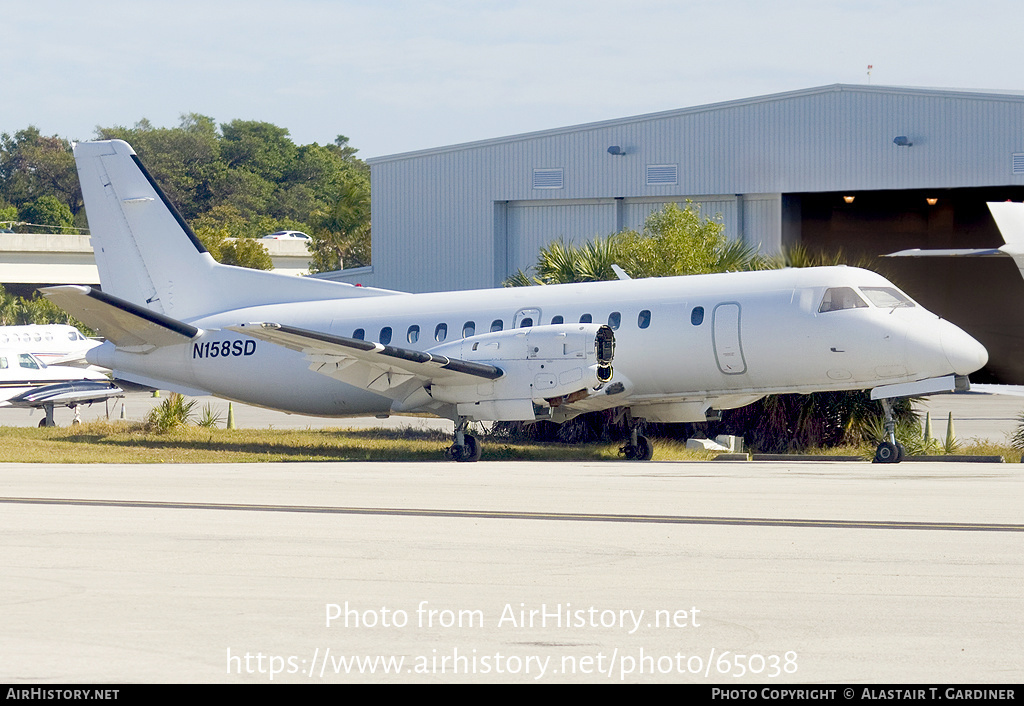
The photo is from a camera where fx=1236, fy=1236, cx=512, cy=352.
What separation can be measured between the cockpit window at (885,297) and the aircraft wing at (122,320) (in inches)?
516

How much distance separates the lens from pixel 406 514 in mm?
11586

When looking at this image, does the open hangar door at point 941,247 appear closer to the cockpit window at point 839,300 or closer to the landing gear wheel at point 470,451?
the cockpit window at point 839,300

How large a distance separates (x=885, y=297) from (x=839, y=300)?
0.79m

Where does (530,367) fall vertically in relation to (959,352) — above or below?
below

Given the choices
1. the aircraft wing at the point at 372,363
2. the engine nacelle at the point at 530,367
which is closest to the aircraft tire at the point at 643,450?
the engine nacelle at the point at 530,367

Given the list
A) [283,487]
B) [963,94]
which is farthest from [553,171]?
[283,487]

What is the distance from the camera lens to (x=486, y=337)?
2177 centimetres

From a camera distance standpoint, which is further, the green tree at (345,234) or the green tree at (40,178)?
the green tree at (40,178)

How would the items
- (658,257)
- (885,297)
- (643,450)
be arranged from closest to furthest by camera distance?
(885,297), (643,450), (658,257)

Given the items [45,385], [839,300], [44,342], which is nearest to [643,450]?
[839,300]

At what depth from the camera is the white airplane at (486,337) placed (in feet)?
65.4

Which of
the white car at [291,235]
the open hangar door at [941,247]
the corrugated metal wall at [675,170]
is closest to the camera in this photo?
the corrugated metal wall at [675,170]

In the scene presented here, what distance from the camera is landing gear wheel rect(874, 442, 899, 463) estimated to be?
757 inches

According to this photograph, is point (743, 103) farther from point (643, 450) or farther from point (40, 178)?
point (40, 178)
